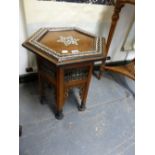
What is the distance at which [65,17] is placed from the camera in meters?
1.42

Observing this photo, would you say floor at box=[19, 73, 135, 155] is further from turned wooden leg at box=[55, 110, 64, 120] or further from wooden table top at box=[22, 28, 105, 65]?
wooden table top at box=[22, 28, 105, 65]

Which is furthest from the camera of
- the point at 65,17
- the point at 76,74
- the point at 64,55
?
the point at 65,17

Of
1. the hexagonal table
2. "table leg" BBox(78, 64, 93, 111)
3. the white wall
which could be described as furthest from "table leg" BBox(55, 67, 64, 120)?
the white wall

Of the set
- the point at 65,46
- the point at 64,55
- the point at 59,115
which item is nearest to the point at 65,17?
the point at 65,46

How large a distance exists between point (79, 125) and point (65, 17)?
829mm

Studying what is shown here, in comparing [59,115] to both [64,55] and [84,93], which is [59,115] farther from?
[64,55]

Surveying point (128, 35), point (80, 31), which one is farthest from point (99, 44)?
point (128, 35)

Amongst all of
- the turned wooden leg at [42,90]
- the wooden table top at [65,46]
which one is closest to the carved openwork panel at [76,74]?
the wooden table top at [65,46]

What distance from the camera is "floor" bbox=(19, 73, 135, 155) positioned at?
115 cm

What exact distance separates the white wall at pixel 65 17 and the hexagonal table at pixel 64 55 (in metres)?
0.18

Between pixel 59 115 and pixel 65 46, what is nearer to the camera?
pixel 65 46
